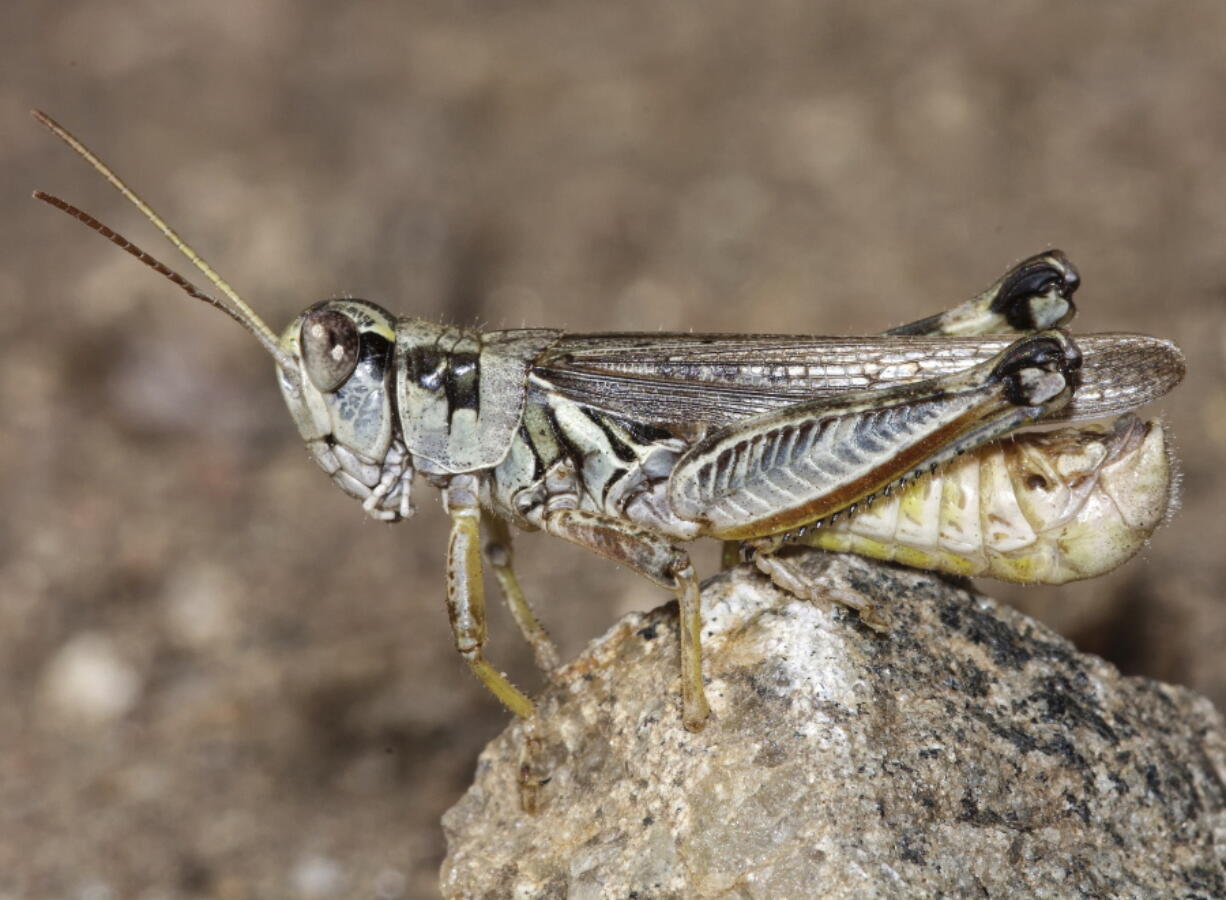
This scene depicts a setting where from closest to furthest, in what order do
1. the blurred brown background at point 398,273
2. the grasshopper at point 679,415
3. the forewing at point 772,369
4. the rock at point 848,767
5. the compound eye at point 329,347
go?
the rock at point 848,767 → the grasshopper at point 679,415 → the forewing at point 772,369 → the compound eye at point 329,347 → the blurred brown background at point 398,273

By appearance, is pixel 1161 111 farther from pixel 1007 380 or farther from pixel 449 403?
pixel 449 403

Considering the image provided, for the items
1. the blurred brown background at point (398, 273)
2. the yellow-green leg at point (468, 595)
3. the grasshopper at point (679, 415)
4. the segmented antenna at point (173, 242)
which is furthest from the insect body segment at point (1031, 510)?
the blurred brown background at point (398, 273)

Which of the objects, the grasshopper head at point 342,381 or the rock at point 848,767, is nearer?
the rock at point 848,767

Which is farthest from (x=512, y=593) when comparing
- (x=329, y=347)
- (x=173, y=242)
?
(x=173, y=242)

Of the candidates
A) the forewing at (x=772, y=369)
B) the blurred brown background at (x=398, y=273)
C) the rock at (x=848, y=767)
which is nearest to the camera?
the rock at (x=848, y=767)

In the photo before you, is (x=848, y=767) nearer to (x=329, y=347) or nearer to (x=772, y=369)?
(x=772, y=369)

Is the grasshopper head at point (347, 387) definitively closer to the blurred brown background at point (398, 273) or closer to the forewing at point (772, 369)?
the forewing at point (772, 369)
